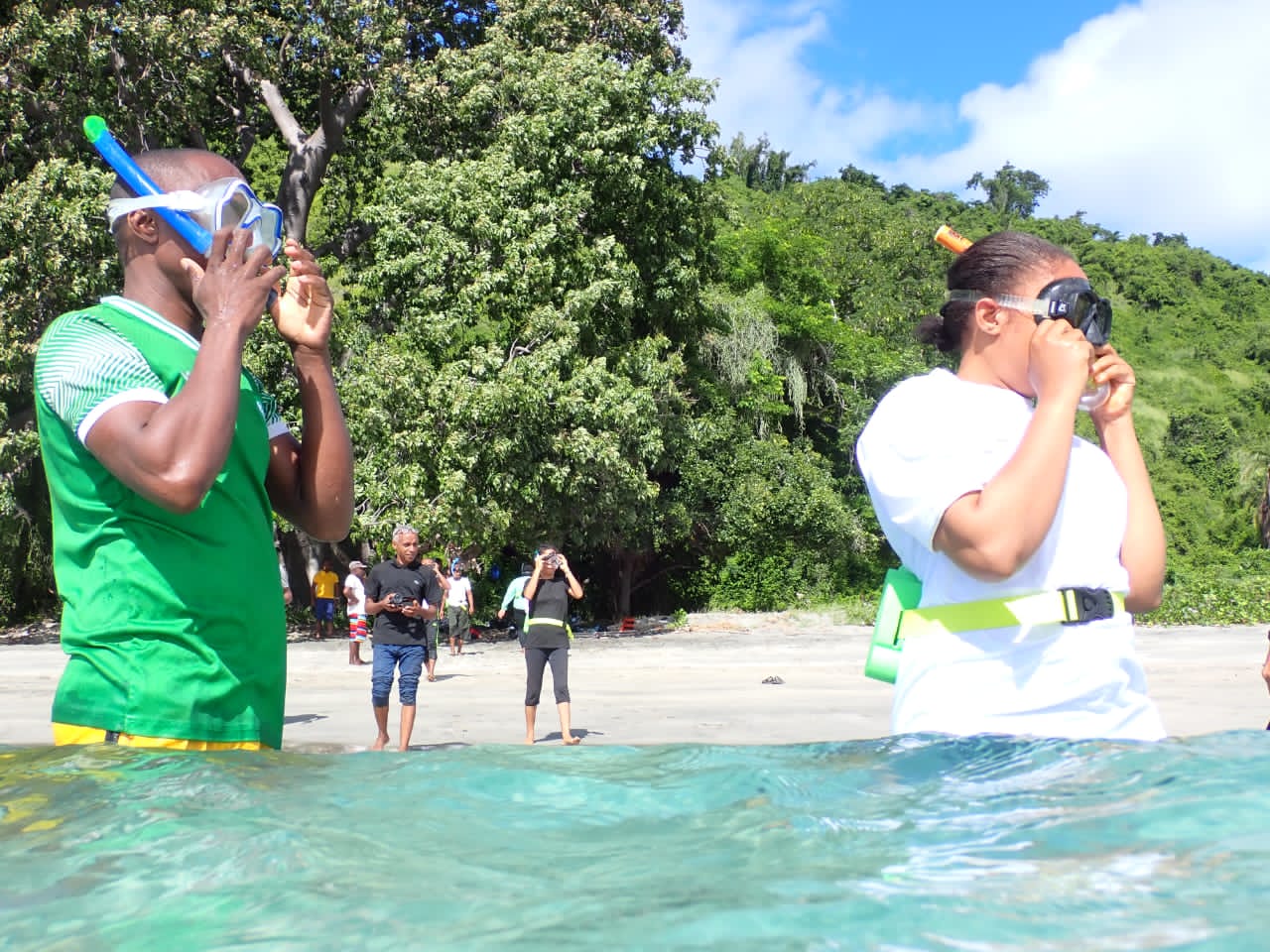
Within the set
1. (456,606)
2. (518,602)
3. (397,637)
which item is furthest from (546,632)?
(456,606)

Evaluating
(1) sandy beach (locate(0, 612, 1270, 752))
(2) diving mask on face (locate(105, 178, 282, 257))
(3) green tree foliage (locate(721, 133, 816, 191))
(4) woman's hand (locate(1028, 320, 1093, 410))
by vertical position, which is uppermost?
(3) green tree foliage (locate(721, 133, 816, 191))

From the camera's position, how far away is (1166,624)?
2448 cm

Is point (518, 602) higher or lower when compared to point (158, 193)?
lower

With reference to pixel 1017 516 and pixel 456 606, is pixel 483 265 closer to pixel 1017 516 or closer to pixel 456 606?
pixel 456 606

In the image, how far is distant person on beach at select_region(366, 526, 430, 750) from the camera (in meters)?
10.0

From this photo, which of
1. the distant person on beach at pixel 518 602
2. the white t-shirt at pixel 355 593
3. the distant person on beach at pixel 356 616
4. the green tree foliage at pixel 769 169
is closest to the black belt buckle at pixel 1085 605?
the distant person on beach at pixel 518 602

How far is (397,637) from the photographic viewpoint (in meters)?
10.2

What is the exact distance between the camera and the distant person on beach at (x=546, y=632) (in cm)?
1062

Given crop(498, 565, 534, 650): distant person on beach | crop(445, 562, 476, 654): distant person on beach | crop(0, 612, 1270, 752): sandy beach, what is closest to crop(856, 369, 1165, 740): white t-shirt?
crop(0, 612, 1270, 752): sandy beach

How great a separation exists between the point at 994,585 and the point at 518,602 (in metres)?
10.9

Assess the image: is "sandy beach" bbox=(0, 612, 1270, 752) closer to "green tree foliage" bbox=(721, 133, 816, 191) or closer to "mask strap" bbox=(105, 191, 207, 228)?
"mask strap" bbox=(105, 191, 207, 228)

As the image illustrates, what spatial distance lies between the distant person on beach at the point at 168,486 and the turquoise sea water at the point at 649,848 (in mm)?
253

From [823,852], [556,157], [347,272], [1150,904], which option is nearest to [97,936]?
[823,852]

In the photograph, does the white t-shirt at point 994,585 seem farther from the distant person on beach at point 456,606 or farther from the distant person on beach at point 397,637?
the distant person on beach at point 456,606
